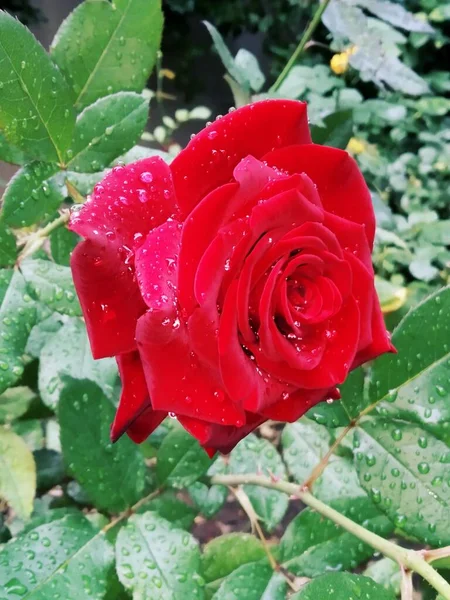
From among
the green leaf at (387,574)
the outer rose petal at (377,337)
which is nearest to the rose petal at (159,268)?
the outer rose petal at (377,337)

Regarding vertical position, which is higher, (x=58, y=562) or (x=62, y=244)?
(x=62, y=244)

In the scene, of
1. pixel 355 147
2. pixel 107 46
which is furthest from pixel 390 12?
pixel 355 147

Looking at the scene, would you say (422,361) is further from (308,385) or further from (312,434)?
(312,434)

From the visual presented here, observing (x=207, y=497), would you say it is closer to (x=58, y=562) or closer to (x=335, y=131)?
(x=58, y=562)

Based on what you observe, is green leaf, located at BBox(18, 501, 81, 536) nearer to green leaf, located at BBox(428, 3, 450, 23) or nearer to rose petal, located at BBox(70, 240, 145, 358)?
rose petal, located at BBox(70, 240, 145, 358)

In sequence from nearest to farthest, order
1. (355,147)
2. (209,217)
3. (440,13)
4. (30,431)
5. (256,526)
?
1. (209,217)
2. (256,526)
3. (30,431)
4. (355,147)
5. (440,13)

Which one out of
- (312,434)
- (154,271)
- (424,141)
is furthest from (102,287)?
(424,141)

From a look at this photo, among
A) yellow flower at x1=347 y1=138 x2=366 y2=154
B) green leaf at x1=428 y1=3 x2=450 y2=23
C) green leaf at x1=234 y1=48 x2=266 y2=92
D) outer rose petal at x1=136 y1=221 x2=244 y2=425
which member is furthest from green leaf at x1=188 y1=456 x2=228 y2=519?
green leaf at x1=428 y1=3 x2=450 y2=23
